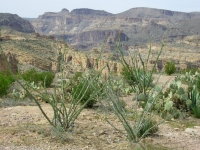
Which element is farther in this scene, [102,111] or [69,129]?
[102,111]

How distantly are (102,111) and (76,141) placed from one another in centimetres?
254

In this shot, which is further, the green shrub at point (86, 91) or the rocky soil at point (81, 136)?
the green shrub at point (86, 91)

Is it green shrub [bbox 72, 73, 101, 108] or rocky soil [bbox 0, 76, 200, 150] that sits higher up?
green shrub [bbox 72, 73, 101, 108]

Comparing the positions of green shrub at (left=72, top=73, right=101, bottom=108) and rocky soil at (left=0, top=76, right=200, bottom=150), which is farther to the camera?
green shrub at (left=72, top=73, right=101, bottom=108)

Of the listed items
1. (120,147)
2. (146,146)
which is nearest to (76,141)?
(120,147)

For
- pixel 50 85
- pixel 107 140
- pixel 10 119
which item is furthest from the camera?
pixel 50 85

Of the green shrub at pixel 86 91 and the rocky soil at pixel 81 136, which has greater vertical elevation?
the green shrub at pixel 86 91

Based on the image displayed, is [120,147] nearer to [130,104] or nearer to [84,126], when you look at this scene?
[84,126]

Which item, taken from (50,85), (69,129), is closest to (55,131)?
(69,129)

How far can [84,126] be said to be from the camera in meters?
5.05

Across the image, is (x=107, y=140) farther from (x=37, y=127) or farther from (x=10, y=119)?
(x=10, y=119)

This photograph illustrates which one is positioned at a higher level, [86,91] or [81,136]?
[86,91]

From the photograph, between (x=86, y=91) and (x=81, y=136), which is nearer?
(x=81, y=136)

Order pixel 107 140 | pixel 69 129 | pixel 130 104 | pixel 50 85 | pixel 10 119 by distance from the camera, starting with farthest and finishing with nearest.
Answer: pixel 50 85 → pixel 130 104 → pixel 10 119 → pixel 69 129 → pixel 107 140
